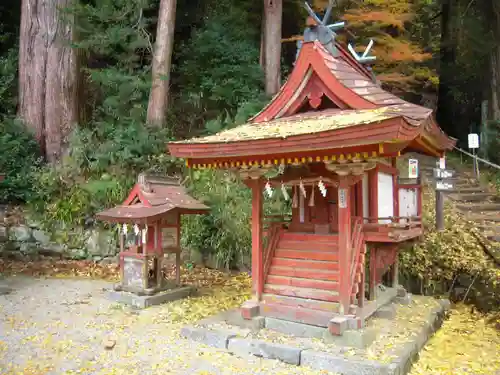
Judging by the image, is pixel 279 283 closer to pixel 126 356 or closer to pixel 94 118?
pixel 126 356

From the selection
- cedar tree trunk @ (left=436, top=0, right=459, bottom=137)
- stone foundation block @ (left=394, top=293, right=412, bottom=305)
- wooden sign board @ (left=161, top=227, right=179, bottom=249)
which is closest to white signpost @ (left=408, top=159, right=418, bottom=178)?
stone foundation block @ (left=394, top=293, right=412, bottom=305)

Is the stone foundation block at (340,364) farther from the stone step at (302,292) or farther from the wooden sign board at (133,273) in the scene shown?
the wooden sign board at (133,273)

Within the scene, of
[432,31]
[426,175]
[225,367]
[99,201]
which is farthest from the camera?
[432,31]

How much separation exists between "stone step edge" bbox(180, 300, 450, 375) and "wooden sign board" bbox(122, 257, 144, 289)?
240 centimetres

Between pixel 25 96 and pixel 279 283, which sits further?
pixel 25 96

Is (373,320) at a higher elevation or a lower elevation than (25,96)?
lower

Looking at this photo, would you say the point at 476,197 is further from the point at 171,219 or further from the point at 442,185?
the point at 171,219

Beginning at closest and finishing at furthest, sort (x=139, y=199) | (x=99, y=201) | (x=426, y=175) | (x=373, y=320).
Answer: (x=373, y=320) < (x=139, y=199) < (x=99, y=201) < (x=426, y=175)

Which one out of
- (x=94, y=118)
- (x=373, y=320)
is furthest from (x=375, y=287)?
(x=94, y=118)

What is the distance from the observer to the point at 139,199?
894 centimetres

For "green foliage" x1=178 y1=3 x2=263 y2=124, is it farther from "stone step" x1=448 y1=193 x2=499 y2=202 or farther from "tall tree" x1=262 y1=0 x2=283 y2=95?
"stone step" x1=448 y1=193 x2=499 y2=202

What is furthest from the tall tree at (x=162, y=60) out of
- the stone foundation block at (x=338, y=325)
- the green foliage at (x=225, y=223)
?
the stone foundation block at (x=338, y=325)

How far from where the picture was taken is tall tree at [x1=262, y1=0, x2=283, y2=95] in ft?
45.9

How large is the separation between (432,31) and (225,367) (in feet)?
68.3
